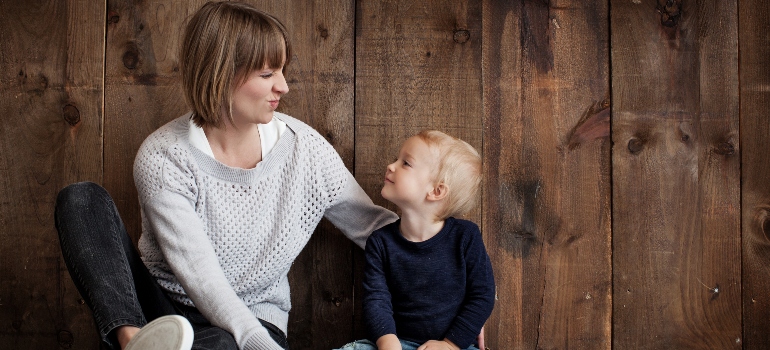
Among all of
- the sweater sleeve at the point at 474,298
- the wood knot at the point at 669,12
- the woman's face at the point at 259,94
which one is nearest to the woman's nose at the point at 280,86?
the woman's face at the point at 259,94

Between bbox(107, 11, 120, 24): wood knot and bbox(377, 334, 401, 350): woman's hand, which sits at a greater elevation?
bbox(107, 11, 120, 24): wood knot

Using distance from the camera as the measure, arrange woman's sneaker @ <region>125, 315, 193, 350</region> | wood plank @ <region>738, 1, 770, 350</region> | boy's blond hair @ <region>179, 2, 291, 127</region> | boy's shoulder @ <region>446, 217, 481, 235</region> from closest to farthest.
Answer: woman's sneaker @ <region>125, 315, 193, 350</region> → boy's blond hair @ <region>179, 2, 291, 127</region> → boy's shoulder @ <region>446, 217, 481, 235</region> → wood plank @ <region>738, 1, 770, 350</region>

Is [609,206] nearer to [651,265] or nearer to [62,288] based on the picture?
[651,265]

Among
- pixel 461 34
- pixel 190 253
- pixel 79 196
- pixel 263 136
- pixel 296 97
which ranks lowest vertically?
pixel 190 253

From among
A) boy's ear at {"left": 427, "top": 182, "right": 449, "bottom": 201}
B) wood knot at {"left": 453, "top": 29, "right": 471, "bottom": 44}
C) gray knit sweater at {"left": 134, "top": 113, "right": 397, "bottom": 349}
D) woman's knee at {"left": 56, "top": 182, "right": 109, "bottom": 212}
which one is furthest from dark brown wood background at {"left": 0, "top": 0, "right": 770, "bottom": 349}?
woman's knee at {"left": 56, "top": 182, "right": 109, "bottom": 212}

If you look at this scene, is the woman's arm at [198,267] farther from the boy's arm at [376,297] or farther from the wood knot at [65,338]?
the wood knot at [65,338]

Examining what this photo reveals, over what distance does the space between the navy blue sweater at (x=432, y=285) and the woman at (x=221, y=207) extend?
0.12m

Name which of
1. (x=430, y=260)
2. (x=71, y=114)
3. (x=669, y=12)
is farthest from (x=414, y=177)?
(x=71, y=114)

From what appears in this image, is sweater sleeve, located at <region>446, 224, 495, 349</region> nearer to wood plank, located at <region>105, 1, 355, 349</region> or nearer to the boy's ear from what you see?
the boy's ear

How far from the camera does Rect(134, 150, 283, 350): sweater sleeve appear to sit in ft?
3.96

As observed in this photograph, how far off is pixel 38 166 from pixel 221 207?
0.54 meters

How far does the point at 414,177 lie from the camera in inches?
52.4

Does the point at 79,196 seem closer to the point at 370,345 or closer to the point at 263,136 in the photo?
the point at 263,136

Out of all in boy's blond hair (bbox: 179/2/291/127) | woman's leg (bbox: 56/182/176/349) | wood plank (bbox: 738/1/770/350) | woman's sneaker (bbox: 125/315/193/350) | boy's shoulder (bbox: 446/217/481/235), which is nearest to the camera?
woman's sneaker (bbox: 125/315/193/350)
